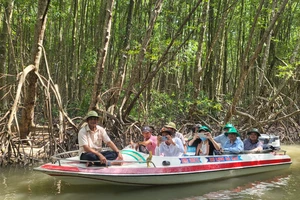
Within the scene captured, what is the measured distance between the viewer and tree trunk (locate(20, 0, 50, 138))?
8.27 m

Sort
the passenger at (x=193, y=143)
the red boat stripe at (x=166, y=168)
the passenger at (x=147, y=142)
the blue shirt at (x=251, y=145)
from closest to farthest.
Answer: the red boat stripe at (x=166, y=168)
the passenger at (x=147, y=142)
the passenger at (x=193, y=143)
the blue shirt at (x=251, y=145)

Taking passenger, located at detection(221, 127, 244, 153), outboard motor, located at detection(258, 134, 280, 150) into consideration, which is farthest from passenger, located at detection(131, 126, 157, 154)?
outboard motor, located at detection(258, 134, 280, 150)

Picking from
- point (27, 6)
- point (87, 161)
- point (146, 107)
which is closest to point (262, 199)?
point (87, 161)

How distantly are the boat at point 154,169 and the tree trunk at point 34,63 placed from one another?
96.4 inches

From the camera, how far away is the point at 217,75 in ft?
53.5

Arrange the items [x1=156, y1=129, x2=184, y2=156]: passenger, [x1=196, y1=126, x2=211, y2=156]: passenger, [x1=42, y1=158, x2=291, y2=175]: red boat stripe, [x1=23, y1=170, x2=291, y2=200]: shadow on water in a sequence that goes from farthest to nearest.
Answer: [x1=196, y1=126, x2=211, y2=156]: passenger
[x1=156, y1=129, x2=184, y2=156]: passenger
[x1=23, y1=170, x2=291, y2=200]: shadow on water
[x1=42, y1=158, x2=291, y2=175]: red boat stripe

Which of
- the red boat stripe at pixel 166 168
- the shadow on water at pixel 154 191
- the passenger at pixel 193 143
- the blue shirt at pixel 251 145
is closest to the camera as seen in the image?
the red boat stripe at pixel 166 168

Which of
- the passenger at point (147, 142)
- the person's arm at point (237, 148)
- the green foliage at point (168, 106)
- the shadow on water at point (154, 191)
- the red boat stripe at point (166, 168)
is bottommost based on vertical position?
the shadow on water at point (154, 191)

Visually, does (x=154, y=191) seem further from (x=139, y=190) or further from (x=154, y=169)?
(x=154, y=169)

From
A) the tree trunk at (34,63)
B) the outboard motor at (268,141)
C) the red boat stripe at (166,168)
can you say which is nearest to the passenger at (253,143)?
the red boat stripe at (166,168)

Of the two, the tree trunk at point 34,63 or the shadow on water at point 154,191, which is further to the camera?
the tree trunk at point 34,63

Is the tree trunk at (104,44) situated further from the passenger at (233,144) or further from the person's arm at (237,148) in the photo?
the person's arm at (237,148)

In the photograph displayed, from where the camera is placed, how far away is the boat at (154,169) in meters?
5.88

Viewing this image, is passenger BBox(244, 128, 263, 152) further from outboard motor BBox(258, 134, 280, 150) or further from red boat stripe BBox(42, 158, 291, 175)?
outboard motor BBox(258, 134, 280, 150)
